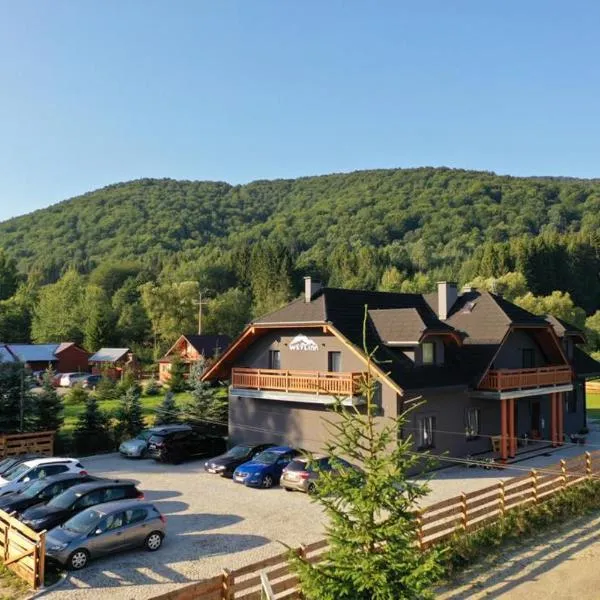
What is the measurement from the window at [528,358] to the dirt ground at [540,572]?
1315cm

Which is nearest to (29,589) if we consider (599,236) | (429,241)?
(599,236)

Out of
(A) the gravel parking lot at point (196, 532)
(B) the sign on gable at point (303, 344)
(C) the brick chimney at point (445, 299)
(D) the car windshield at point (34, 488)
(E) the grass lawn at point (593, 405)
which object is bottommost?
(E) the grass lawn at point (593, 405)

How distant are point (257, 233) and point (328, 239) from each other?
61.7 ft

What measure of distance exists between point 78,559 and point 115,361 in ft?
174

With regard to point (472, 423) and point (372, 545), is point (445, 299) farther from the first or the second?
point (372, 545)

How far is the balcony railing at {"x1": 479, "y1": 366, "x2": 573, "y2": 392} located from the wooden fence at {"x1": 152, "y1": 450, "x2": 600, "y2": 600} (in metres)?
4.69

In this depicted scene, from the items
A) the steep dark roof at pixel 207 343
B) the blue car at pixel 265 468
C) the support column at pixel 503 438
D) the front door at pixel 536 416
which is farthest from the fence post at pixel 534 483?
the steep dark roof at pixel 207 343

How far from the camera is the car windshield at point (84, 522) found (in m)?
15.1

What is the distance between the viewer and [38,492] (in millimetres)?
18938

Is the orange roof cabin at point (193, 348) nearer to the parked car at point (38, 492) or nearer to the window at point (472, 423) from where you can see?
the window at point (472, 423)

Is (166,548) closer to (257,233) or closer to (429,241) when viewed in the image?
(429,241)

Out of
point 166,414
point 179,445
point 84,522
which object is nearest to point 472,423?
point 179,445

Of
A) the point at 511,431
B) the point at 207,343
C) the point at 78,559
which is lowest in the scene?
the point at 78,559

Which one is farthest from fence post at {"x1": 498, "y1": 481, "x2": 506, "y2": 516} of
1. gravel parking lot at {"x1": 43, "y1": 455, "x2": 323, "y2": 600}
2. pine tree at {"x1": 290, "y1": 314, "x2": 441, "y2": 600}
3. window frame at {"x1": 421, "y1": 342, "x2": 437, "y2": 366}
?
pine tree at {"x1": 290, "y1": 314, "x2": 441, "y2": 600}
